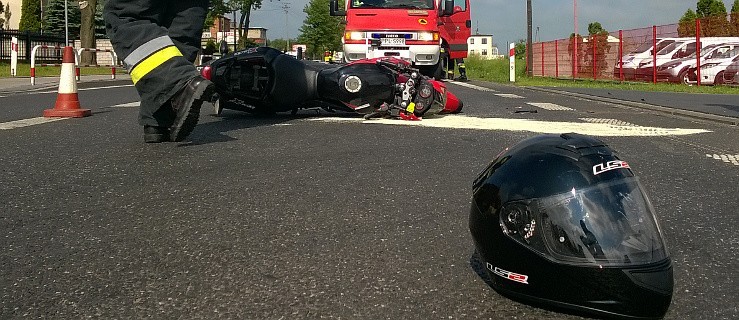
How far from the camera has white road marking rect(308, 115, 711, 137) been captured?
18.5ft

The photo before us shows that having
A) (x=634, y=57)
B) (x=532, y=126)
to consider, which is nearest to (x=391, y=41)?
(x=634, y=57)

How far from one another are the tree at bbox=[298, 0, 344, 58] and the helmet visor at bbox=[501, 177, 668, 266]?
10237 centimetres

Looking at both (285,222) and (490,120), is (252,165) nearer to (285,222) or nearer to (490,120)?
(285,222)

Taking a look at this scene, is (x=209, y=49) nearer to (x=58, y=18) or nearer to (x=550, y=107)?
(x=58, y=18)

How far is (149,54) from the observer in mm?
4367

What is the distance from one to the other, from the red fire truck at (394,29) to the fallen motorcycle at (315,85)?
9.94m

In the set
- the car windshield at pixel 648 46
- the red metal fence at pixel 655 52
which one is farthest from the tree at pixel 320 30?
the car windshield at pixel 648 46

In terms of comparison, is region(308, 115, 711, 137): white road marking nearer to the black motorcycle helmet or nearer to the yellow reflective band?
the yellow reflective band

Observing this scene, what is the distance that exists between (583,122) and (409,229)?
448 cm

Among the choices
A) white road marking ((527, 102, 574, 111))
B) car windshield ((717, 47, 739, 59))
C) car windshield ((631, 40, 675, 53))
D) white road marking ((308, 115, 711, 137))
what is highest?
car windshield ((631, 40, 675, 53))

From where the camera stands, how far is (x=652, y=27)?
21.4 m

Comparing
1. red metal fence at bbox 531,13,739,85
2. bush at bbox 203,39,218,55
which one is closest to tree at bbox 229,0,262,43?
bush at bbox 203,39,218,55

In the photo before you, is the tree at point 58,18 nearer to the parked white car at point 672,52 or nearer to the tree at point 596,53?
the tree at point 596,53

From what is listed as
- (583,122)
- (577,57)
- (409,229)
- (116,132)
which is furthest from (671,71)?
(409,229)
